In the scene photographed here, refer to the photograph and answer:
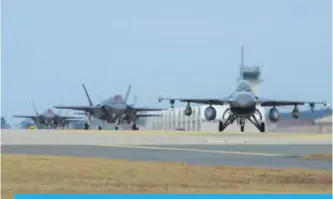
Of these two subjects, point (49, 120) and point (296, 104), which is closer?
point (296, 104)

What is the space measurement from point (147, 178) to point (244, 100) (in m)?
45.1

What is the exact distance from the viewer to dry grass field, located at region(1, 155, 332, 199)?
11.0 metres

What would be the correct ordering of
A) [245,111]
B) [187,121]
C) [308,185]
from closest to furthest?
[308,185] → [245,111] → [187,121]

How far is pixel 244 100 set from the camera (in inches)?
2255

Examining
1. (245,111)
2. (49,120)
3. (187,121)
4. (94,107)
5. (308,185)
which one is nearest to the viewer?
(308,185)

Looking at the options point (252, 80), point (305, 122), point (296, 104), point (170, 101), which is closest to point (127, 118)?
point (170, 101)

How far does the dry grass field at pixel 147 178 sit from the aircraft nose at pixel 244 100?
41.3 m

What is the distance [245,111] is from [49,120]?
232ft

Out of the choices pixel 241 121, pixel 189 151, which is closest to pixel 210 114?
pixel 241 121

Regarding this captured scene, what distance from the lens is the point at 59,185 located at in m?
11.3

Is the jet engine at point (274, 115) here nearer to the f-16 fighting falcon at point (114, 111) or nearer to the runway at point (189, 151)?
the f-16 fighting falcon at point (114, 111)

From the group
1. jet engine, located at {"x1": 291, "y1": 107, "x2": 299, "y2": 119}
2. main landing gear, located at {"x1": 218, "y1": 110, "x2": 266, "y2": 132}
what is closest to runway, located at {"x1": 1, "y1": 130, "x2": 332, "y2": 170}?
main landing gear, located at {"x1": 218, "y1": 110, "x2": 266, "y2": 132}

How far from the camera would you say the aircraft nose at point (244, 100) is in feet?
188

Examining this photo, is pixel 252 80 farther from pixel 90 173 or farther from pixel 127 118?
pixel 90 173
